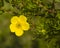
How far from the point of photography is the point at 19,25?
1524 mm

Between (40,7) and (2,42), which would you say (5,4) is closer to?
(40,7)

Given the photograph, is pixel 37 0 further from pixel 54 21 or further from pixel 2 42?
pixel 2 42

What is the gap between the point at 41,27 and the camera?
1.43 m

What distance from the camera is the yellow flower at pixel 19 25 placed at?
1.46m

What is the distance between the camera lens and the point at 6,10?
1404 millimetres

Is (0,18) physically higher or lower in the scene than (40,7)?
lower

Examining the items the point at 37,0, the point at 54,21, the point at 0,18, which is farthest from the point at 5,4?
the point at 0,18

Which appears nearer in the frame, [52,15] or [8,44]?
[52,15]

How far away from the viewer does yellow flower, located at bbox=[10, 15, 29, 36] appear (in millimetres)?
1457

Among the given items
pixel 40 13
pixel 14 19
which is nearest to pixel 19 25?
pixel 14 19

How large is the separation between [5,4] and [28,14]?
5.4 inches

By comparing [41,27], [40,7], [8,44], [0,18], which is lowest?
[8,44]

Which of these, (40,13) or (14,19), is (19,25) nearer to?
(14,19)

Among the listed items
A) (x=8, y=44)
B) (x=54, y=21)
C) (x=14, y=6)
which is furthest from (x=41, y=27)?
(x=8, y=44)
